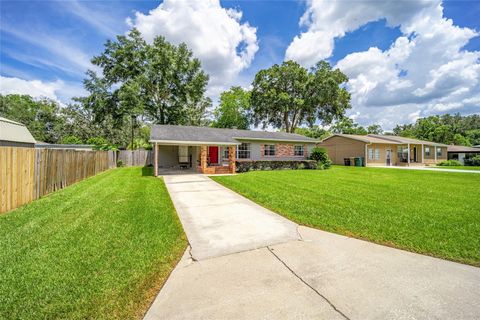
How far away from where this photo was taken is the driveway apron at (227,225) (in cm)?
374

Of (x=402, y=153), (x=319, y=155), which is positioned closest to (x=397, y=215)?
(x=319, y=155)

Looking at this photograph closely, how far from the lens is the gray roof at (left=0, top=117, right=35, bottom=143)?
10977mm

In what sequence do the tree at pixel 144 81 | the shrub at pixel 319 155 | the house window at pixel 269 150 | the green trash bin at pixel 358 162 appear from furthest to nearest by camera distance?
the tree at pixel 144 81 → the green trash bin at pixel 358 162 → the shrub at pixel 319 155 → the house window at pixel 269 150

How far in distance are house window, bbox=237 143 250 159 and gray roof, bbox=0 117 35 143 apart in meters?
14.0

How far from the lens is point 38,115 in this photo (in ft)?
134

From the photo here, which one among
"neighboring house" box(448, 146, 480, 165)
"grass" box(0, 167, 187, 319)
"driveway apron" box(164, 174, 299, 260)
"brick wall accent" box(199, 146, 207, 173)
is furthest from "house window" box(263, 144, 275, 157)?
"neighboring house" box(448, 146, 480, 165)

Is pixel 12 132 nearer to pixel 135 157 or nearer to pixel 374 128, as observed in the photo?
pixel 135 157

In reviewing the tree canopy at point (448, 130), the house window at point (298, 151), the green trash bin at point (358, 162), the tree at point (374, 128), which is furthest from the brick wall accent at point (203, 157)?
the tree at point (374, 128)

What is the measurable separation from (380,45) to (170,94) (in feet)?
80.6

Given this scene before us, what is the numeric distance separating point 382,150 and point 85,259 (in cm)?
2879

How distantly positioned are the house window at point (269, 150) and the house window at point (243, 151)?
1707 mm

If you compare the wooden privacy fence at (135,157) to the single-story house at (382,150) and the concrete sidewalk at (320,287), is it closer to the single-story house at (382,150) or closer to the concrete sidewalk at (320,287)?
the concrete sidewalk at (320,287)

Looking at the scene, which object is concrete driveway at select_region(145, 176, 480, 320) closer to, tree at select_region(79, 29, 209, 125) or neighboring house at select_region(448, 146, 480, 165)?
tree at select_region(79, 29, 209, 125)

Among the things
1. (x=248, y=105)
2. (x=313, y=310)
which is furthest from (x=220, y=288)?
(x=248, y=105)
